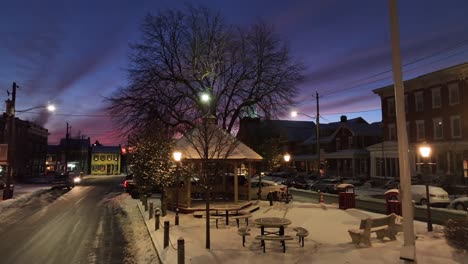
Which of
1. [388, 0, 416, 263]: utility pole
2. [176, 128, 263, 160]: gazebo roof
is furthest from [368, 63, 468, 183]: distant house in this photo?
[388, 0, 416, 263]: utility pole

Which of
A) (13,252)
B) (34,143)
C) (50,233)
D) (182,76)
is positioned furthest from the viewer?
(34,143)

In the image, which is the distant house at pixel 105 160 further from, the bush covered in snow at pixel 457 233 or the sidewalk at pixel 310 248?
the bush covered in snow at pixel 457 233

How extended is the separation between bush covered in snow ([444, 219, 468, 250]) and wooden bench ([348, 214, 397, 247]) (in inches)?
62.6

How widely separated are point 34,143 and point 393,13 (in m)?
82.4

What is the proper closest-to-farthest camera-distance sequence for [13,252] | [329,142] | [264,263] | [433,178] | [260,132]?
[264,263] → [13,252] → [433,178] → [329,142] → [260,132]

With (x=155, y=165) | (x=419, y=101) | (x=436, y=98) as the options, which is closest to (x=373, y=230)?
(x=155, y=165)

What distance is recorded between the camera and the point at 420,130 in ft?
134

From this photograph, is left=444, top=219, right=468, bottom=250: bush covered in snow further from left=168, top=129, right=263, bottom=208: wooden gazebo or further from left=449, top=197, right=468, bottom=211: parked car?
left=449, top=197, right=468, bottom=211: parked car

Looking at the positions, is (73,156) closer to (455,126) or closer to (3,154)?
(3,154)

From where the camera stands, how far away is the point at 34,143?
77.5 metres

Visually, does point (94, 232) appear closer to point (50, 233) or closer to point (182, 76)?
point (50, 233)

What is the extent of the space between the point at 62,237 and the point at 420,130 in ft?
124

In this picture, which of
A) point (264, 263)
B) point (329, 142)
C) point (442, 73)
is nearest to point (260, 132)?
point (329, 142)

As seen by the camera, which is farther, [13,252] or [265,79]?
[265,79]
